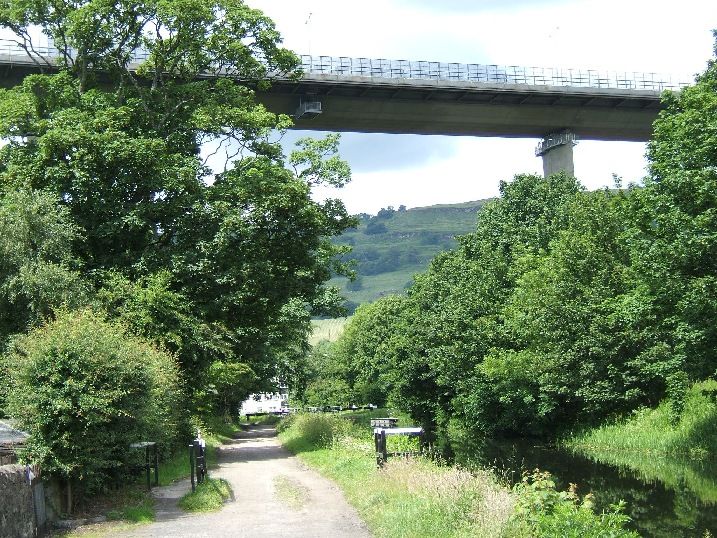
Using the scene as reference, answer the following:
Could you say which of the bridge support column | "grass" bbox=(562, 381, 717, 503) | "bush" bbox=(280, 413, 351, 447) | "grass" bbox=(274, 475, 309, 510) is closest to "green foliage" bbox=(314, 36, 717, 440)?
"grass" bbox=(562, 381, 717, 503)

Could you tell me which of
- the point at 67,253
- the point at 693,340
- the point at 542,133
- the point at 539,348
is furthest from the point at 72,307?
the point at 542,133

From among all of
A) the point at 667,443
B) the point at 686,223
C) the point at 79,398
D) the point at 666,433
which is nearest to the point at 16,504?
the point at 79,398

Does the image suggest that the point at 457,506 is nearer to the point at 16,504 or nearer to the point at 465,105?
the point at 16,504

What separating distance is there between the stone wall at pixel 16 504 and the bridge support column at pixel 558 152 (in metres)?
42.6

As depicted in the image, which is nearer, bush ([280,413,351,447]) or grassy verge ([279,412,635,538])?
grassy verge ([279,412,635,538])

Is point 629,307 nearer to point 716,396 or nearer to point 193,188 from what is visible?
point 716,396

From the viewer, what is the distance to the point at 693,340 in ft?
88.9

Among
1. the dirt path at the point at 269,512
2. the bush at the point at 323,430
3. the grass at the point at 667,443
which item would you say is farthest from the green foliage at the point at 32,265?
the grass at the point at 667,443

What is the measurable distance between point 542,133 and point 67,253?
34.3 m

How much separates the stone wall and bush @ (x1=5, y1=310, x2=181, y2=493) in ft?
5.02

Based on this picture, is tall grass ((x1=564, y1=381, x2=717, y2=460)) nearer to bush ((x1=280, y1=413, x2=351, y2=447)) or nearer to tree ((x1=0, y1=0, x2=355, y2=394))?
bush ((x1=280, y1=413, x2=351, y2=447))

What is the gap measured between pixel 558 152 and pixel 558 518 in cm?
4330

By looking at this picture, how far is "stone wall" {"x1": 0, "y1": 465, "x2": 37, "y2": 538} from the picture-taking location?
1269 centimetres

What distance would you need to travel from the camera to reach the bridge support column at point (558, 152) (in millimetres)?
52281
